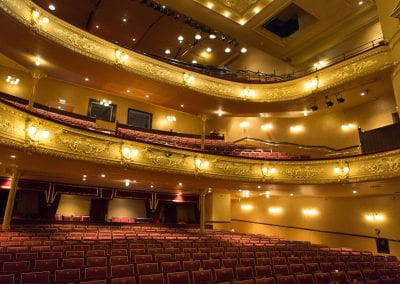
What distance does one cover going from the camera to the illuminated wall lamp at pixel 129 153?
25.7 ft

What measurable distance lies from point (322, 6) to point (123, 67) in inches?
318

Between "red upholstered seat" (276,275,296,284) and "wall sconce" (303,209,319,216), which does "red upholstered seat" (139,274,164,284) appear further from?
"wall sconce" (303,209,319,216)

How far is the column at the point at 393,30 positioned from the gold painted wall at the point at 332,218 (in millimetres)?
4027

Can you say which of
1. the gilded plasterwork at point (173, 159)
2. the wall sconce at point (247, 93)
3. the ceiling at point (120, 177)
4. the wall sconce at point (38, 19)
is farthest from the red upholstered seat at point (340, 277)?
the wall sconce at point (38, 19)

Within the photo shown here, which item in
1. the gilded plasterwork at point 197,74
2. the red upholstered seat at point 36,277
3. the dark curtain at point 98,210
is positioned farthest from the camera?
the dark curtain at point 98,210

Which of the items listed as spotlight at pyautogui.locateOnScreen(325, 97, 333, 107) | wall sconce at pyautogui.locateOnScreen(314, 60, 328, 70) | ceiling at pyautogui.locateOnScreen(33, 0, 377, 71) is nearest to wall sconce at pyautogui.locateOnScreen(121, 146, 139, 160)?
ceiling at pyautogui.locateOnScreen(33, 0, 377, 71)

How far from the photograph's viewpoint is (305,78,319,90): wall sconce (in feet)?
35.1

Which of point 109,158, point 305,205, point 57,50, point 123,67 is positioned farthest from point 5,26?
point 305,205

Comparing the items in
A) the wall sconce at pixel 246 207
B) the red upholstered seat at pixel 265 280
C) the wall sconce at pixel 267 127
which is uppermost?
the wall sconce at pixel 267 127

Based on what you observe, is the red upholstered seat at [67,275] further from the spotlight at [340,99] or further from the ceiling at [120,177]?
the spotlight at [340,99]

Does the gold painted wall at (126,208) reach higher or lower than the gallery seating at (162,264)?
higher

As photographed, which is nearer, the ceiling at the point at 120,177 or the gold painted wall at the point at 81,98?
the ceiling at the point at 120,177

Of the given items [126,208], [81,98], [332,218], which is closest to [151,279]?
[126,208]

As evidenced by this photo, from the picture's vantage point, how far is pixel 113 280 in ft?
12.8
